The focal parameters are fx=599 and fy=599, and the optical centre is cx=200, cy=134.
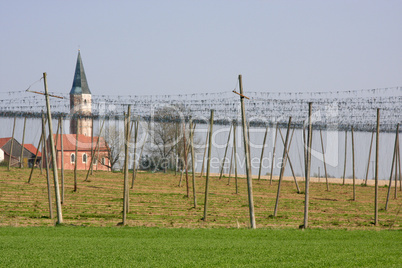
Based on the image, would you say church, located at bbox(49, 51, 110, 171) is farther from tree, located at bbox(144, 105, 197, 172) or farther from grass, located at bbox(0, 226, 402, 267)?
grass, located at bbox(0, 226, 402, 267)

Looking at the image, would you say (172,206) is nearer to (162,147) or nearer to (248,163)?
(248,163)

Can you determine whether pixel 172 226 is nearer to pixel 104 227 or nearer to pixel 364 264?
pixel 104 227

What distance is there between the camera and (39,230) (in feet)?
70.1

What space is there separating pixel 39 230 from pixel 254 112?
18557 millimetres

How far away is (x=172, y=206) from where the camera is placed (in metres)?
29.8

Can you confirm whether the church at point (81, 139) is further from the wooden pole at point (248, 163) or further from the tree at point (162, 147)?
the wooden pole at point (248, 163)

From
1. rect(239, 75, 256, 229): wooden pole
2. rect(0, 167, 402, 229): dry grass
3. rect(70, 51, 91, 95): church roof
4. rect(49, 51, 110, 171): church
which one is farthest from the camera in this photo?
rect(70, 51, 91, 95): church roof

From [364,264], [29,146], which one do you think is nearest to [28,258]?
[364,264]

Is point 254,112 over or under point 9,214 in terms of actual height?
over

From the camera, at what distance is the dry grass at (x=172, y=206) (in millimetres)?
25141

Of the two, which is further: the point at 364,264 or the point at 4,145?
the point at 4,145

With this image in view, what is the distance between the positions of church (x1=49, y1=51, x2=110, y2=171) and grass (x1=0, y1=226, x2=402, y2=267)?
1003 centimetres

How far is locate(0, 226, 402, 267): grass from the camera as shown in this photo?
14406 mm

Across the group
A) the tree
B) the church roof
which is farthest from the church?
the tree
